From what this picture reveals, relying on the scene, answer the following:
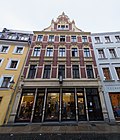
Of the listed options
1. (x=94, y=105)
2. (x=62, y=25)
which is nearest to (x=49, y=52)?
(x=62, y=25)

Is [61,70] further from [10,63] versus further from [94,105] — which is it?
[10,63]

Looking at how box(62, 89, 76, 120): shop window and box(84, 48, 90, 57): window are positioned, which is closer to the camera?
box(62, 89, 76, 120): shop window

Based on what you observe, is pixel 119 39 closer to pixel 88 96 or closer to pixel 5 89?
pixel 88 96

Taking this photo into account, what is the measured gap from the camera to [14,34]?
18047 mm

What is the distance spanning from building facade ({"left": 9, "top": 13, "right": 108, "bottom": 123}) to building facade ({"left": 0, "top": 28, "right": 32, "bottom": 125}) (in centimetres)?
79

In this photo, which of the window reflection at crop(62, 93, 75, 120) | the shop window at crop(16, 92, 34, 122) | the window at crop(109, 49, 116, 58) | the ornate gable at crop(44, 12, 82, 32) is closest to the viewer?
the shop window at crop(16, 92, 34, 122)

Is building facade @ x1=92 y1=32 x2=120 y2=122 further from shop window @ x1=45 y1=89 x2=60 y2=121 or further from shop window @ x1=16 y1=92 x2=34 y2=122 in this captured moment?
shop window @ x1=16 y1=92 x2=34 y2=122

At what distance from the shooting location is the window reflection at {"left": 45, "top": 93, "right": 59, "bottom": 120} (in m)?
10.7

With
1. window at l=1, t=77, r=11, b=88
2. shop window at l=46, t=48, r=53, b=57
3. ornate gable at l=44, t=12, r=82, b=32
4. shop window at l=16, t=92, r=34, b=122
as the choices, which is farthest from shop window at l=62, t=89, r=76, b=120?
ornate gable at l=44, t=12, r=82, b=32

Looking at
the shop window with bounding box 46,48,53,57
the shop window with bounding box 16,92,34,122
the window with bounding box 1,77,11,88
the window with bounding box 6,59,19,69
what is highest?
the shop window with bounding box 46,48,53,57

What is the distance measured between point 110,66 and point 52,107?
9.37 metres

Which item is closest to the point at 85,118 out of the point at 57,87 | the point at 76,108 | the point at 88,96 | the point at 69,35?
the point at 76,108

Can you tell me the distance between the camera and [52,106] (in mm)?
11188

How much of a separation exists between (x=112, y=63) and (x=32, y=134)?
12728mm
